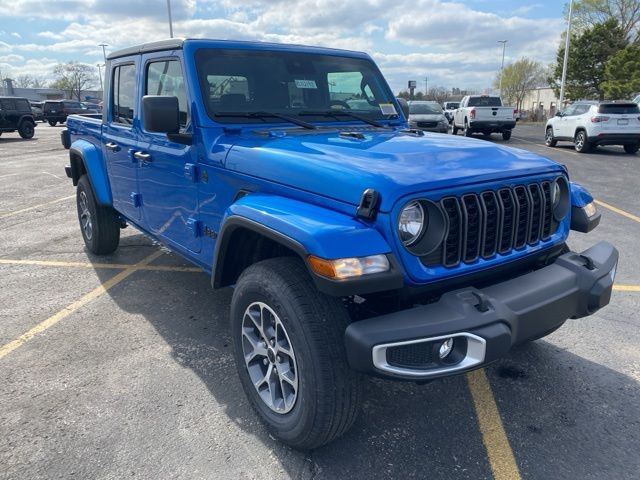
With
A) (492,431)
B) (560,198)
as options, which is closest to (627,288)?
(560,198)

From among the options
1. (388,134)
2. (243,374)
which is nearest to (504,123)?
(388,134)

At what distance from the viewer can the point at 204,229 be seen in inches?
132

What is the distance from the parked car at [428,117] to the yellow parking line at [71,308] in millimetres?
13370

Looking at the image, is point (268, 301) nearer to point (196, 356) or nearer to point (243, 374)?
point (243, 374)

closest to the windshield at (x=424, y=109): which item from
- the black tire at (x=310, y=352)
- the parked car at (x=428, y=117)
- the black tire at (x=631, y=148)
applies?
the parked car at (x=428, y=117)

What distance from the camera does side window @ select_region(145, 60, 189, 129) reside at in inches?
135

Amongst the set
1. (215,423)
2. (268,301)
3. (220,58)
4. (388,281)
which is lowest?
(215,423)

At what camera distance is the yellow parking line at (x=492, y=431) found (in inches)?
97.3

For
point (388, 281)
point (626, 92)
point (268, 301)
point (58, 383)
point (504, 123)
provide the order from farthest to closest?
point (626, 92) → point (504, 123) → point (58, 383) → point (268, 301) → point (388, 281)

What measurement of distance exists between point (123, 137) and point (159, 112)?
1.58 meters

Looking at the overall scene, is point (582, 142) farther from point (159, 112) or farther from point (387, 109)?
point (159, 112)

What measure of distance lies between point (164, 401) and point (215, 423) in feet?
1.34

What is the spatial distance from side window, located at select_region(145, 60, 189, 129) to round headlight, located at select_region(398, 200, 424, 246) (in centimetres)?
180

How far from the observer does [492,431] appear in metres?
2.76
